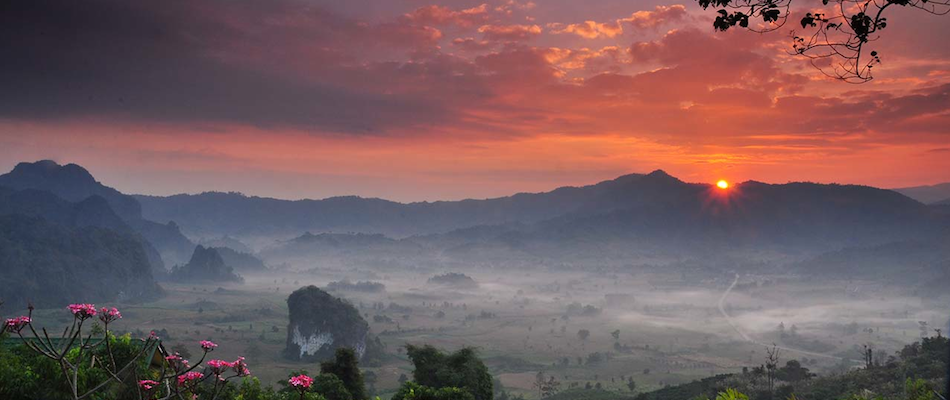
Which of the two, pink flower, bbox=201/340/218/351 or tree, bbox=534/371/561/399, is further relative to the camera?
tree, bbox=534/371/561/399

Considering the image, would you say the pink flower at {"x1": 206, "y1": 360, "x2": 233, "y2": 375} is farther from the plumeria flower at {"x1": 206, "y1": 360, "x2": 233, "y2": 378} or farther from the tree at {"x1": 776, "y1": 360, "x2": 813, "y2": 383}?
the tree at {"x1": 776, "y1": 360, "x2": 813, "y2": 383}

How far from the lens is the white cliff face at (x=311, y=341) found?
176500mm

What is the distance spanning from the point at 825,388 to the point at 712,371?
10771 centimetres

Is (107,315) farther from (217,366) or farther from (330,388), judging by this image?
(330,388)

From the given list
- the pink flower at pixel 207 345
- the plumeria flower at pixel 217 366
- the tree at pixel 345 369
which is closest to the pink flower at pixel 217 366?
the plumeria flower at pixel 217 366

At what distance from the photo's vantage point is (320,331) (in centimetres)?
17912

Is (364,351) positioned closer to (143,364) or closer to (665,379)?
(665,379)

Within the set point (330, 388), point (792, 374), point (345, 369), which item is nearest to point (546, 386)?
point (792, 374)

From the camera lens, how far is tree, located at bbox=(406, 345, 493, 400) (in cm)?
4938

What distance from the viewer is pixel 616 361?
615 ft

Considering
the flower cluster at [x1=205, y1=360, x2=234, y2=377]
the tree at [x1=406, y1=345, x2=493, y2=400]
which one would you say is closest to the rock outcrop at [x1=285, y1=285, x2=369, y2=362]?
the tree at [x1=406, y1=345, x2=493, y2=400]

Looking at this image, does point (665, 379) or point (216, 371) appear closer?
point (216, 371)

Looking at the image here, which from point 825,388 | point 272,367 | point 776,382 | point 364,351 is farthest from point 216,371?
point 364,351

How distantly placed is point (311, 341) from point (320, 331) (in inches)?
157
